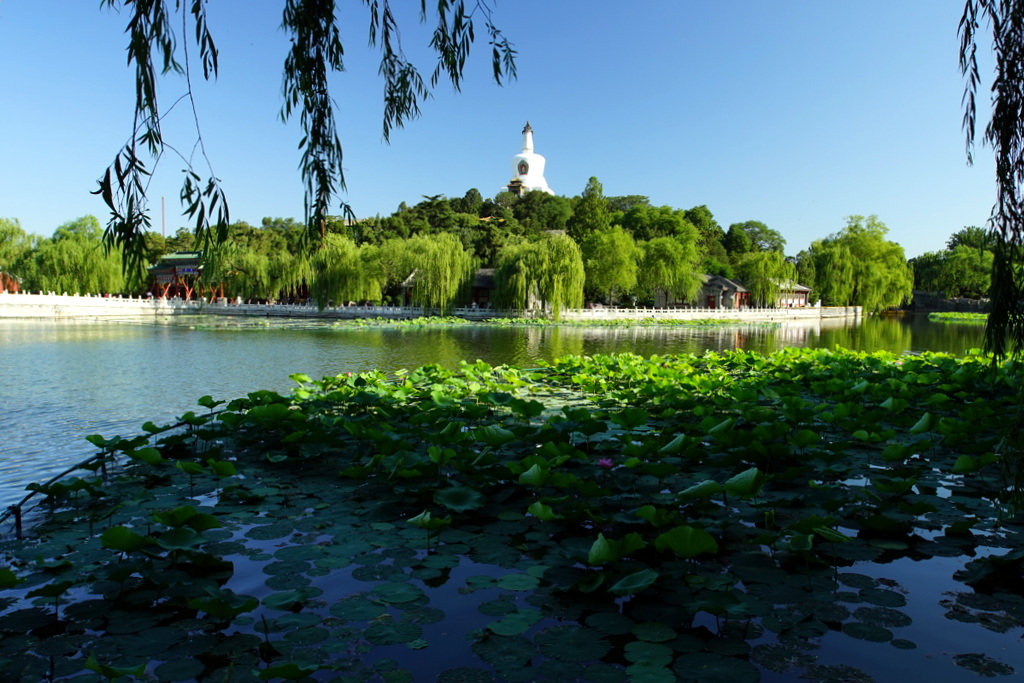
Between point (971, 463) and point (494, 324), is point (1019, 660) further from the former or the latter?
point (494, 324)

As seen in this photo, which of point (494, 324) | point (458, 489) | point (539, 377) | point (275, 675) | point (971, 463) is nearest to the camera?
point (275, 675)

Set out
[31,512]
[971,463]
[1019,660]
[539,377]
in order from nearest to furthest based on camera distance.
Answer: [1019,660] < [971,463] < [31,512] < [539,377]

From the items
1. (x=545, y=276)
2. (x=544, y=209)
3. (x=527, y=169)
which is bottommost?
(x=545, y=276)

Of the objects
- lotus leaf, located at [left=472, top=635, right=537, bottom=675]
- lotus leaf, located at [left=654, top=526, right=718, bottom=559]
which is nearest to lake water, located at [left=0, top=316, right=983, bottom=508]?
lotus leaf, located at [left=472, top=635, right=537, bottom=675]

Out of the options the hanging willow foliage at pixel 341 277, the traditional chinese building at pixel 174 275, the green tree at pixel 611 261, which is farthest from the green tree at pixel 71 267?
the green tree at pixel 611 261

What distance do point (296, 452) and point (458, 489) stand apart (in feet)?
5.01

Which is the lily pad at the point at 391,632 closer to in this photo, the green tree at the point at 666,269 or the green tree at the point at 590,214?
the green tree at the point at 666,269

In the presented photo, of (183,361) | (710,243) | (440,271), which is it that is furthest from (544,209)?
(183,361)

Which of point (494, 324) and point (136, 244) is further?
point (494, 324)

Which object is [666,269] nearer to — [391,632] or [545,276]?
[545,276]

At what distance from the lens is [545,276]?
87.9 ft

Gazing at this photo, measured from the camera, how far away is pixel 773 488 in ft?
10.4

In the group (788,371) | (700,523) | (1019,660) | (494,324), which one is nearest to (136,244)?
(700,523)

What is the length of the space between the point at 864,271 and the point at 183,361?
1619 inches
